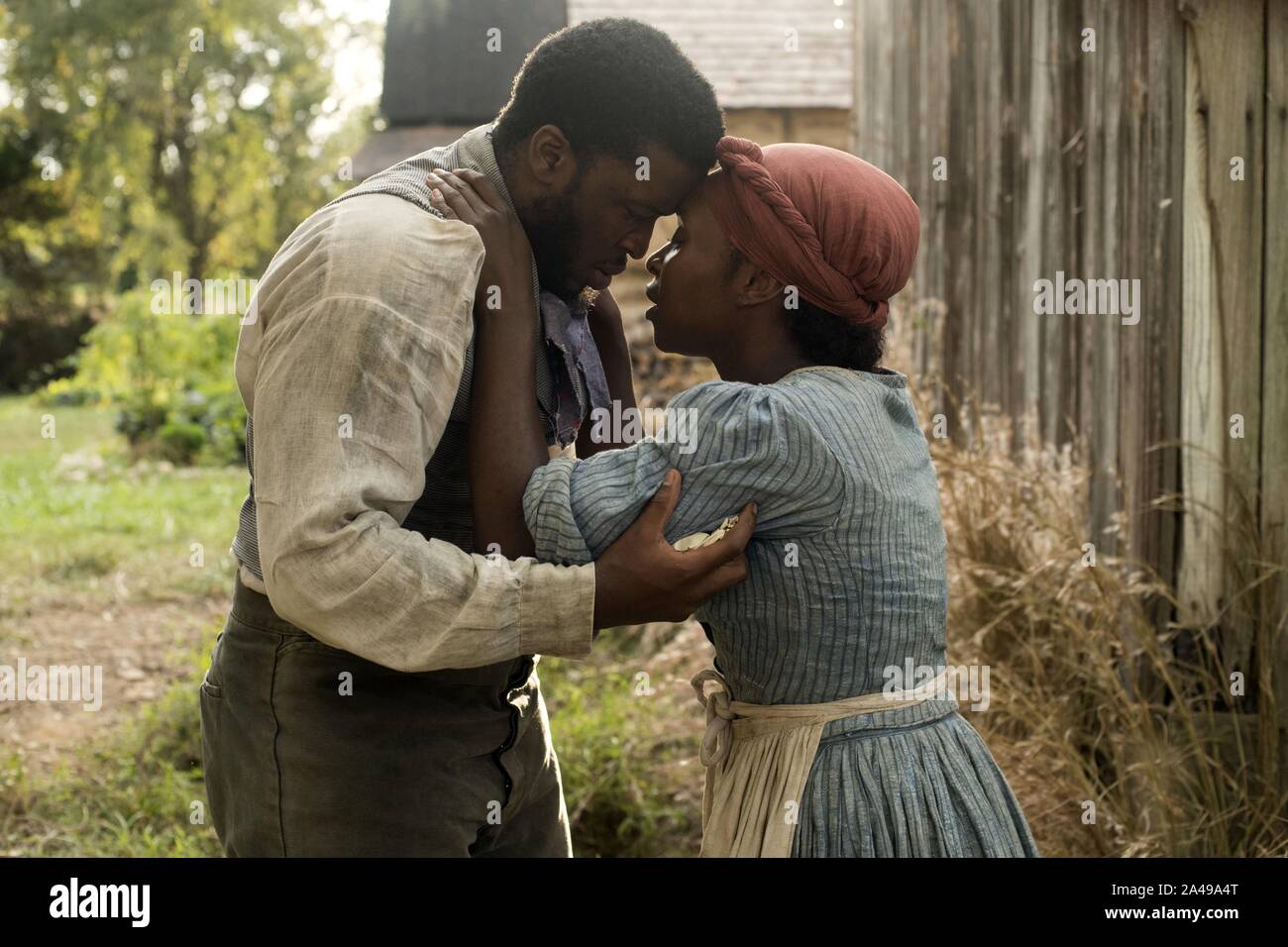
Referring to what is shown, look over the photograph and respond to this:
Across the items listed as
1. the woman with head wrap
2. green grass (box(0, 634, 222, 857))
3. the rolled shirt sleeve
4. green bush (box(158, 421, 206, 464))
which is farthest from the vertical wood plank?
green bush (box(158, 421, 206, 464))

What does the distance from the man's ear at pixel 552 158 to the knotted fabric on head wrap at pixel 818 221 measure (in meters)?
0.26

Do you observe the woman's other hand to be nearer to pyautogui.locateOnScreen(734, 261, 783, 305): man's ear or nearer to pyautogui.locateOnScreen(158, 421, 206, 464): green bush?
pyautogui.locateOnScreen(734, 261, 783, 305): man's ear

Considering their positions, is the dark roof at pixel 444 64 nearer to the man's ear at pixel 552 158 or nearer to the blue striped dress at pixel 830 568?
the man's ear at pixel 552 158

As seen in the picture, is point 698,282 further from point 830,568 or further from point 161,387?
point 161,387

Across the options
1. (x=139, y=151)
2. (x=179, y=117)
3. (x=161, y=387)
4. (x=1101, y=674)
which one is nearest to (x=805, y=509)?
(x=1101, y=674)

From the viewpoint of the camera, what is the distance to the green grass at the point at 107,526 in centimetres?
717

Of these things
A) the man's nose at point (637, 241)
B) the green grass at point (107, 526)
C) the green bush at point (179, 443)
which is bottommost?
the green grass at point (107, 526)

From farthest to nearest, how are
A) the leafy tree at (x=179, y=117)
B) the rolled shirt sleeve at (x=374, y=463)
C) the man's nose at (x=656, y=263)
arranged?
the leafy tree at (x=179, y=117) → the man's nose at (x=656, y=263) → the rolled shirt sleeve at (x=374, y=463)

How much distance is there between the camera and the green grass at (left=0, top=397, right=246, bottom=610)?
7.17 metres

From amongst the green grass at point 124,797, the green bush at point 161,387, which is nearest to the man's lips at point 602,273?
the green grass at point 124,797

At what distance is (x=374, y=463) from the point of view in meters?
1.76

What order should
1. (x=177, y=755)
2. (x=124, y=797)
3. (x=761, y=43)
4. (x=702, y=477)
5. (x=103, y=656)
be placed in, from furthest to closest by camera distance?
1. (x=761, y=43)
2. (x=103, y=656)
3. (x=177, y=755)
4. (x=124, y=797)
5. (x=702, y=477)

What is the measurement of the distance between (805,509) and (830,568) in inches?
4.4
